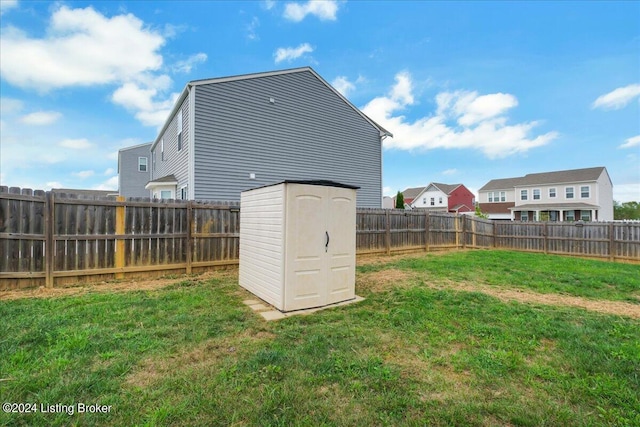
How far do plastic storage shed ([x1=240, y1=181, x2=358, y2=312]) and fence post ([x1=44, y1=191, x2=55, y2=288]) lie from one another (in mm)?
3968

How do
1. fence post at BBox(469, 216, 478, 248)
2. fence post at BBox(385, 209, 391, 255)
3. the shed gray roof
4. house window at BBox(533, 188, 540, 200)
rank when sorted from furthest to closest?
house window at BBox(533, 188, 540, 200) < the shed gray roof < fence post at BBox(469, 216, 478, 248) < fence post at BBox(385, 209, 391, 255)

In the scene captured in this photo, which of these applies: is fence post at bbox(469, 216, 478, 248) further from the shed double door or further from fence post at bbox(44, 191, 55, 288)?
fence post at bbox(44, 191, 55, 288)

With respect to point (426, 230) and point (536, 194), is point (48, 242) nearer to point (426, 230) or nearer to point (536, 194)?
point (426, 230)

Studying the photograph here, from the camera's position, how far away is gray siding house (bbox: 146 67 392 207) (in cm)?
1070

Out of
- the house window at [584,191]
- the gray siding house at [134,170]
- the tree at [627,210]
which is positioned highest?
the gray siding house at [134,170]

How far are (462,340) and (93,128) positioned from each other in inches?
621

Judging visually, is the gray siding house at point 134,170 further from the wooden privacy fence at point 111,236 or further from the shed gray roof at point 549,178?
the shed gray roof at point 549,178

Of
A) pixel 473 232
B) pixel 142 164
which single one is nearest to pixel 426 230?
pixel 473 232

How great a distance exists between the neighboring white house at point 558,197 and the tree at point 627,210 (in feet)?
25.7

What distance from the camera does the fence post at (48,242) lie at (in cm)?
534

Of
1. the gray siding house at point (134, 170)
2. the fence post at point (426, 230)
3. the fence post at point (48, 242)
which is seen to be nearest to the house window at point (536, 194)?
the fence post at point (426, 230)

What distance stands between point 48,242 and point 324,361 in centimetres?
598

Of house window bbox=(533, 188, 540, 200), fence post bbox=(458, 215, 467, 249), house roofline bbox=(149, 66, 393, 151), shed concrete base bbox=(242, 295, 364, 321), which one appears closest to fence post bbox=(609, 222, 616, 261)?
fence post bbox=(458, 215, 467, 249)

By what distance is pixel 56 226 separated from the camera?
5.46 metres
